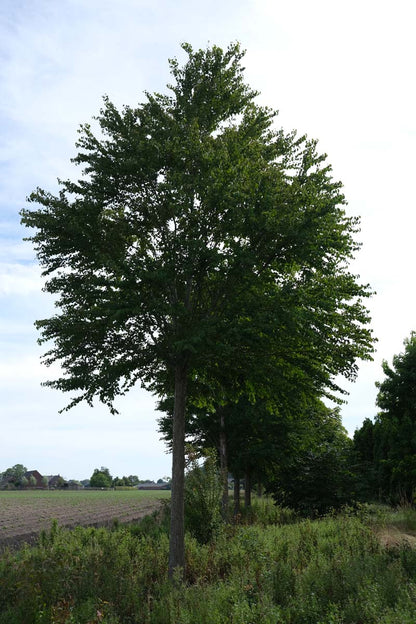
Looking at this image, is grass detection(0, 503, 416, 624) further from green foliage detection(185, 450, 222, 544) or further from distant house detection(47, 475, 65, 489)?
distant house detection(47, 475, 65, 489)

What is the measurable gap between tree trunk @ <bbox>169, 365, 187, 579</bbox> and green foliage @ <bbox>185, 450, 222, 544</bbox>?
13.8ft

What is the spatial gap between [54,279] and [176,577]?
777 centimetres

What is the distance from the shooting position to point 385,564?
394 inches

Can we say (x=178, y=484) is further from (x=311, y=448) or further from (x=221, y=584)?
(x=311, y=448)

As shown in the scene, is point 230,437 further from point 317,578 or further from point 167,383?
point 317,578

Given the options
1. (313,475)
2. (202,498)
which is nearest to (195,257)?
(202,498)

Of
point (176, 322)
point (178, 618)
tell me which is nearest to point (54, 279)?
point (176, 322)

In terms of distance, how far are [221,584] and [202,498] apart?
797 cm

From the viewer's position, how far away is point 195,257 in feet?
39.3

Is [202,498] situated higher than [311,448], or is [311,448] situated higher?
[311,448]

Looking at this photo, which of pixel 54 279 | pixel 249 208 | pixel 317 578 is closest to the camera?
pixel 317 578

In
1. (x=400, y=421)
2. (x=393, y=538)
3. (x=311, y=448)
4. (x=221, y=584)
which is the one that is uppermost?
(x=400, y=421)

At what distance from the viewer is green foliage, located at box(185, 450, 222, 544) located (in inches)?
637

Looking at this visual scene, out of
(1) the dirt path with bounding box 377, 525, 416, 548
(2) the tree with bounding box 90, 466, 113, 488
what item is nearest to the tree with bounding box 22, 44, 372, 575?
(1) the dirt path with bounding box 377, 525, 416, 548
